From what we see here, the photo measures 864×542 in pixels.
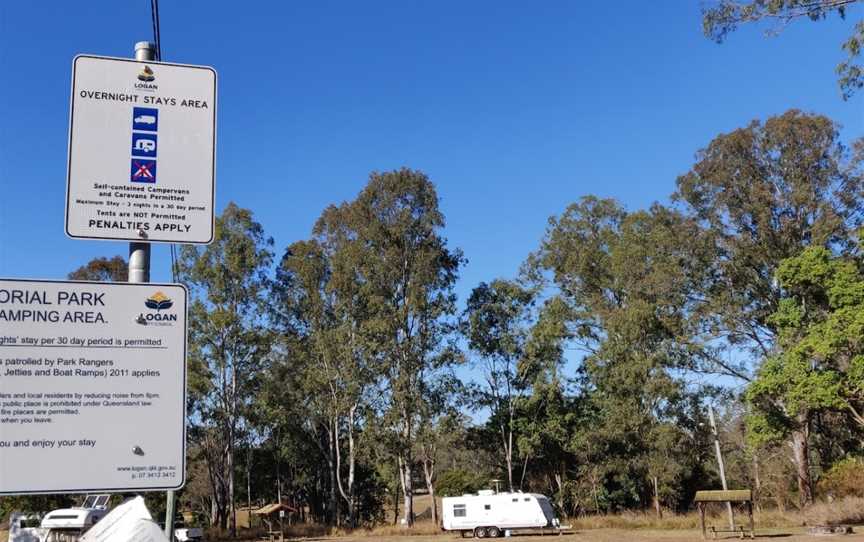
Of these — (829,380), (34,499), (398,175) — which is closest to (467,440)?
(398,175)

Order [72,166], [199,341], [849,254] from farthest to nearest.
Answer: [199,341] → [849,254] → [72,166]

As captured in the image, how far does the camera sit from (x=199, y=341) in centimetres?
3909

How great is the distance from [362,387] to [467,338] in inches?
274

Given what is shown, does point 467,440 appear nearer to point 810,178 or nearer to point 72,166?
point 810,178

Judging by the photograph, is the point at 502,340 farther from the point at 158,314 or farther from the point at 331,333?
the point at 158,314

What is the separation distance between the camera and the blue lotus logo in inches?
94.2

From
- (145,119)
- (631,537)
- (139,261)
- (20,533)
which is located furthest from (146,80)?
(631,537)

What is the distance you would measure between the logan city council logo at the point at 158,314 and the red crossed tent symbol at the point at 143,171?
16.9 inches

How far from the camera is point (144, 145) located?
254 cm

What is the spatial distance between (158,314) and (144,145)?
616mm

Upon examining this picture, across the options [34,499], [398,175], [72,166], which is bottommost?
[34,499]

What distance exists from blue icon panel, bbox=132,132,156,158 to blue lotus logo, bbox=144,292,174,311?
51cm

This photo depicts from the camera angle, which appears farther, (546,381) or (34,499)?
(546,381)

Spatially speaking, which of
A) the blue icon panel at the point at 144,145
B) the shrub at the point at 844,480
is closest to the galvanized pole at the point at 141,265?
the blue icon panel at the point at 144,145
